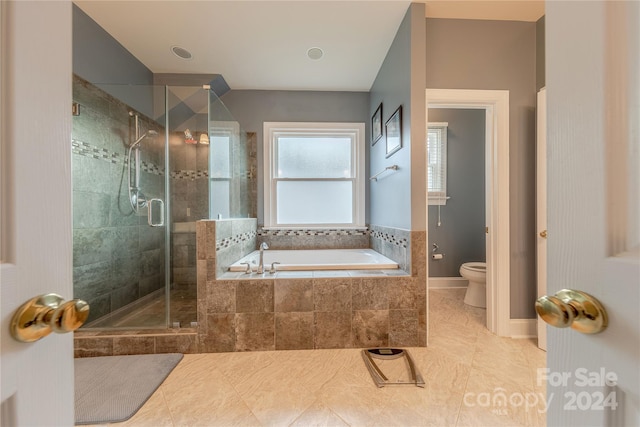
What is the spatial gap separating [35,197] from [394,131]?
2.23 metres

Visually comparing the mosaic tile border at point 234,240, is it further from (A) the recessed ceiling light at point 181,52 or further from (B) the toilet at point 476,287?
(B) the toilet at point 476,287

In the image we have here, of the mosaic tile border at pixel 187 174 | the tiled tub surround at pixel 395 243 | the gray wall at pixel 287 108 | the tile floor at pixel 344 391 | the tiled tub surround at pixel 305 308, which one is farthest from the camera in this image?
the gray wall at pixel 287 108

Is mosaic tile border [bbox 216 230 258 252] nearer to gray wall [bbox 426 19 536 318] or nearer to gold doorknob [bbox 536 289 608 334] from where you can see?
gold doorknob [bbox 536 289 608 334]

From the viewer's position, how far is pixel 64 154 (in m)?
0.45

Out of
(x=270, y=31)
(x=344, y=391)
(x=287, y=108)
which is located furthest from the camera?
(x=287, y=108)

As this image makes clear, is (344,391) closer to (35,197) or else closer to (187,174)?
(35,197)

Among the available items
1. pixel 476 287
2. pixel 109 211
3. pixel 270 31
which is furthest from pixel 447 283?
pixel 109 211

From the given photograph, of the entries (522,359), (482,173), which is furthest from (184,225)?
(482,173)

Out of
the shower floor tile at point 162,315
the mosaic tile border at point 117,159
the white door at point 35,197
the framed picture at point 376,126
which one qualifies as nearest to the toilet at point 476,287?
the framed picture at point 376,126

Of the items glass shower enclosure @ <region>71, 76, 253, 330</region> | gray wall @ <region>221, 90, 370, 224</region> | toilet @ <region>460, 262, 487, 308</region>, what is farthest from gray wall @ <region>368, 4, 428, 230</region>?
glass shower enclosure @ <region>71, 76, 253, 330</region>

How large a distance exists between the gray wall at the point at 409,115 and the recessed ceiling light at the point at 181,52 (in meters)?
1.91

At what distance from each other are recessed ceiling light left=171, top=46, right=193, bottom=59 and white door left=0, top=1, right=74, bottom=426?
2400 mm

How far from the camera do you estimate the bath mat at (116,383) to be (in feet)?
4.14

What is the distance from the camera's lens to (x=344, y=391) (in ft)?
4.61
